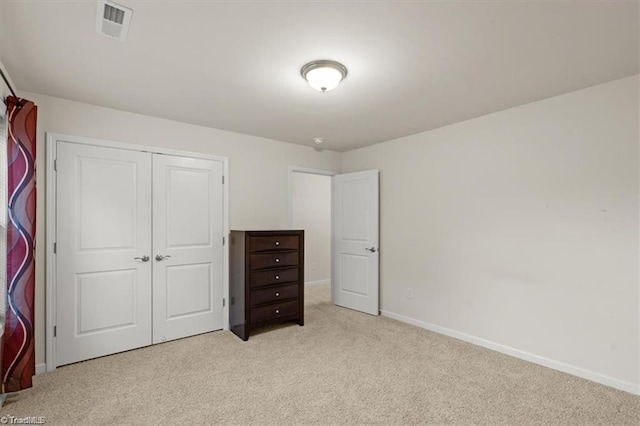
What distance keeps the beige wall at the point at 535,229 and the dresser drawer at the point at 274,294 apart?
1386 mm

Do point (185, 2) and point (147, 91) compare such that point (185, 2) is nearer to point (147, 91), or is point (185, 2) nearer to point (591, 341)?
point (147, 91)

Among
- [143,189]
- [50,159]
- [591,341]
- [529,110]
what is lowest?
[591,341]

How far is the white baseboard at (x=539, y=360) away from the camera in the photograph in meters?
2.42

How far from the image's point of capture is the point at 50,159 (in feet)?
9.15

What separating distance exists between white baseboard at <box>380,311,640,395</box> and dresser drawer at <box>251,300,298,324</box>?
1454mm

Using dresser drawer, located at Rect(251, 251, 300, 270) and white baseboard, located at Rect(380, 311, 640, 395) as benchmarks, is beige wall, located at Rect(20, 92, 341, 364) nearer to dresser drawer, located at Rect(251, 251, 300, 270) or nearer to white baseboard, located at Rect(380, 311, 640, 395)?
dresser drawer, located at Rect(251, 251, 300, 270)

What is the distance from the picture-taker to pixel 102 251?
9.95 feet

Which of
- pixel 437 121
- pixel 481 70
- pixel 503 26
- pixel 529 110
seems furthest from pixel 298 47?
pixel 529 110

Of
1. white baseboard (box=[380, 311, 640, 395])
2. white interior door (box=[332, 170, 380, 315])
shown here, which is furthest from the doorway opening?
white baseboard (box=[380, 311, 640, 395])

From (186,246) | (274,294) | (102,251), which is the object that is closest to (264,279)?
(274,294)

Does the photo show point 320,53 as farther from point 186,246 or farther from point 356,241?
point 356,241

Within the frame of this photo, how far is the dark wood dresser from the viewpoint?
11.4 ft

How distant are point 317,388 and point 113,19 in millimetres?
2720

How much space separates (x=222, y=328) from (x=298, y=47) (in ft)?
10.3
